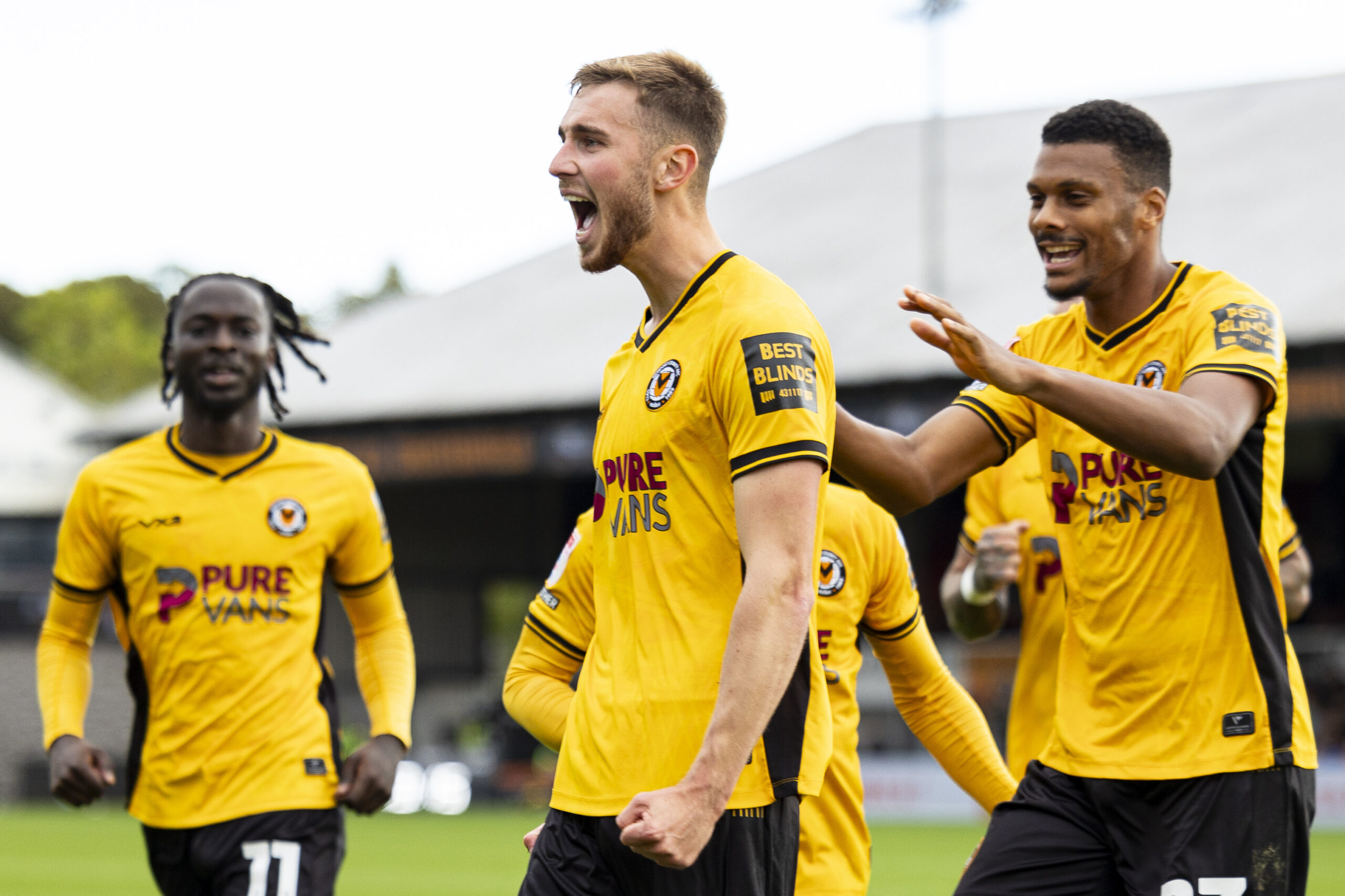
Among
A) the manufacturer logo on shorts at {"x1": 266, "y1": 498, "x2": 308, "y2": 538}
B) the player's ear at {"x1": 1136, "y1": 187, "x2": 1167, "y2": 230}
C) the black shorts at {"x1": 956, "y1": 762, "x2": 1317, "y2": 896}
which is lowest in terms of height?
the black shorts at {"x1": 956, "y1": 762, "x2": 1317, "y2": 896}

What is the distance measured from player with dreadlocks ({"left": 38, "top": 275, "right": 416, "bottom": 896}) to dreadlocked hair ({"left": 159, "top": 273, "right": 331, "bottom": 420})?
48 millimetres

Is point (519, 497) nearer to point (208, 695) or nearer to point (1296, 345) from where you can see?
point (1296, 345)

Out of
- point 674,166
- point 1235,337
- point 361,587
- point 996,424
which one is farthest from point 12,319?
point 1235,337

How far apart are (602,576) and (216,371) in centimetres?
248

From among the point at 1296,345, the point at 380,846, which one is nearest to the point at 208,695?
the point at 380,846

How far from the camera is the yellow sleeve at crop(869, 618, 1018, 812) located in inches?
183

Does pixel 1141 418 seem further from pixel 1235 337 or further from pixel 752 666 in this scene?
pixel 752 666

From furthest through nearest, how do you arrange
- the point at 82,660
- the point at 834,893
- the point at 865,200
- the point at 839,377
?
the point at 865,200 → the point at 839,377 → the point at 82,660 → the point at 834,893

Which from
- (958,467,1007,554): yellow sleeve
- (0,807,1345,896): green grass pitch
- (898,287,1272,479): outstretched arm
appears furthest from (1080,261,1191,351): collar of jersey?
(0,807,1345,896): green grass pitch

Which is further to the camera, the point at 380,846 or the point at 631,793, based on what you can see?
Result: the point at 380,846

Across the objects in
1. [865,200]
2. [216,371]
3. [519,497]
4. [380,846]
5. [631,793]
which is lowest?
[380,846]

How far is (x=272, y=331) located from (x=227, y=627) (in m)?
1.11

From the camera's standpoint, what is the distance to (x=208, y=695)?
5.11 meters

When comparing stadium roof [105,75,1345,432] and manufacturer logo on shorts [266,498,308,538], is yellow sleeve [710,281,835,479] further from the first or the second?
stadium roof [105,75,1345,432]
